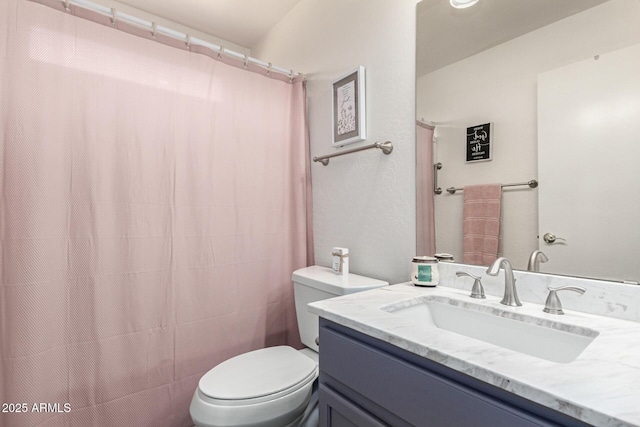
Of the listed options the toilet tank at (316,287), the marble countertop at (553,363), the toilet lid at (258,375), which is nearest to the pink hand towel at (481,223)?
the marble countertop at (553,363)

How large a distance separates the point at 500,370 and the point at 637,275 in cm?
58

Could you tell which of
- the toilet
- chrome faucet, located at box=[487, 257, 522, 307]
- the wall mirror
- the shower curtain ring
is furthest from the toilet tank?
the shower curtain ring

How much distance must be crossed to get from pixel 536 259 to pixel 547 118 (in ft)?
1.44

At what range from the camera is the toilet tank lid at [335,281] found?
4.20 feet

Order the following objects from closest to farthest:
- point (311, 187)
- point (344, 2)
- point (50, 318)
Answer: point (50, 318)
point (344, 2)
point (311, 187)

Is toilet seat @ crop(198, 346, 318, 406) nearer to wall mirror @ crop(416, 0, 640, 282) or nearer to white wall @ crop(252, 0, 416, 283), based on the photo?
white wall @ crop(252, 0, 416, 283)

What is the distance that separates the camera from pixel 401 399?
67 cm

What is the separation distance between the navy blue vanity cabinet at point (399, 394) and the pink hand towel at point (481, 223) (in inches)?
23.0

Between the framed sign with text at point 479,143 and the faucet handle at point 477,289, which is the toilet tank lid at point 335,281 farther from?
the framed sign with text at point 479,143

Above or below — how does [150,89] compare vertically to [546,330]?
above

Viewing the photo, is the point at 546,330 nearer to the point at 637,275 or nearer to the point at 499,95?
the point at 637,275

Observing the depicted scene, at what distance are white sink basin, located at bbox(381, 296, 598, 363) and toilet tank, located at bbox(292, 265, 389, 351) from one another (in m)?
0.30

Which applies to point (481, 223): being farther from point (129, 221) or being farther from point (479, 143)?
point (129, 221)

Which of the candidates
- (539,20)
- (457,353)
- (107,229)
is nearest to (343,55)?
(539,20)
